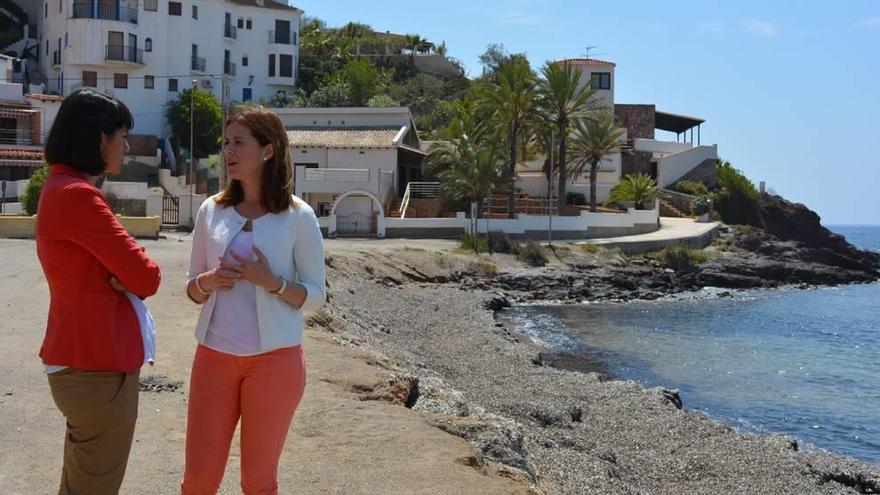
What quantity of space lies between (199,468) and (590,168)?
52.7 meters

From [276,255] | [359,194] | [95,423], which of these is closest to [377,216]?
[359,194]

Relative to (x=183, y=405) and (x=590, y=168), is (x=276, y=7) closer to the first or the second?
(x=590, y=168)

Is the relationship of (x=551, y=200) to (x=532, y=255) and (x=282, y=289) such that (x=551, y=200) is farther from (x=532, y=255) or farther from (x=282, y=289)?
(x=282, y=289)

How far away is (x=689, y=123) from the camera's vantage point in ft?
232

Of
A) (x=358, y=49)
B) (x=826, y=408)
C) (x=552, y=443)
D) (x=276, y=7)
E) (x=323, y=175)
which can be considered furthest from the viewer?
(x=358, y=49)

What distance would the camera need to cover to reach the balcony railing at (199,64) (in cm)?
6047

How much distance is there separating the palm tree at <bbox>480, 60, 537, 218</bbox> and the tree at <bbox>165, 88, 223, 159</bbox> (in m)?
16.7

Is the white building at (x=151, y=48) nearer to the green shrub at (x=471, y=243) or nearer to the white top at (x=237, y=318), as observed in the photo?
the green shrub at (x=471, y=243)

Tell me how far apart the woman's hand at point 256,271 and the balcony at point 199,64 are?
58.7 metres

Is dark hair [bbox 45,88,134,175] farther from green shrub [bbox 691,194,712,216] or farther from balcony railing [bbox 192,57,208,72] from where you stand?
balcony railing [bbox 192,57,208,72]

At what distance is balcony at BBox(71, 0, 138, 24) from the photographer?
180 feet

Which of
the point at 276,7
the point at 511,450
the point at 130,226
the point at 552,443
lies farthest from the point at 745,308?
the point at 276,7

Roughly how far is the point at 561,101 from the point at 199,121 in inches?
815

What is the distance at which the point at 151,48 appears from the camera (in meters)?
57.2
